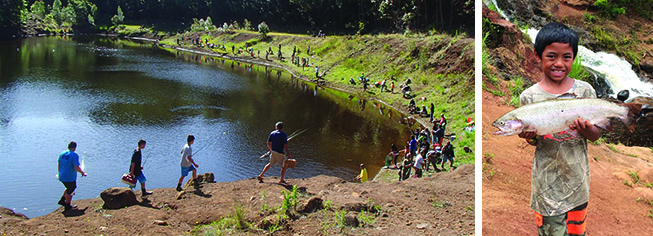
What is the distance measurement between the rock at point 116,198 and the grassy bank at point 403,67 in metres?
10.3

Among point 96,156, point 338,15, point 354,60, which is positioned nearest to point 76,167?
point 96,156

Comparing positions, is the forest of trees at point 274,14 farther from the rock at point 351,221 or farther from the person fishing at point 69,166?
the person fishing at point 69,166

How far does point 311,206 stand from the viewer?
30.8 feet

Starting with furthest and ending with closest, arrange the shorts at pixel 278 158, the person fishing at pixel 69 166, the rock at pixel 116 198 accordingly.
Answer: the shorts at pixel 278 158, the rock at pixel 116 198, the person fishing at pixel 69 166

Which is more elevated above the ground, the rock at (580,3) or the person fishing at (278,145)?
the rock at (580,3)

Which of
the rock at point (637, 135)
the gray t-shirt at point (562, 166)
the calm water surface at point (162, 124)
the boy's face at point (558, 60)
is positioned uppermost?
the boy's face at point (558, 60)

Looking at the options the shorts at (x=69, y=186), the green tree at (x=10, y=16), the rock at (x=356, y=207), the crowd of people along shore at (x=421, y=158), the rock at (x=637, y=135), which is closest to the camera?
the rock at (x=356, y=207)

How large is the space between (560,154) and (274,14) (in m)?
74.3

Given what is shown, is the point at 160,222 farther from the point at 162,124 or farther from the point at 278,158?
the point at 162,124

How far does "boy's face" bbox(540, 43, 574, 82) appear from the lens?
3139 mm

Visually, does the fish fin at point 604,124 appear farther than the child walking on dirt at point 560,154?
No

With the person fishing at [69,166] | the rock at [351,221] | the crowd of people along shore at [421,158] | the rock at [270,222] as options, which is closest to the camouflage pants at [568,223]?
the rock at [351,221]

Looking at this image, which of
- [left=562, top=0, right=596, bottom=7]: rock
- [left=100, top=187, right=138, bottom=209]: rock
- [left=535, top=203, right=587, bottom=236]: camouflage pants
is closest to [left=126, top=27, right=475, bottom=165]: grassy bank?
[left=562, top=0, right=596, bottom=7]: rock

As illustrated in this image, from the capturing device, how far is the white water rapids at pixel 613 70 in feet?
37.9
